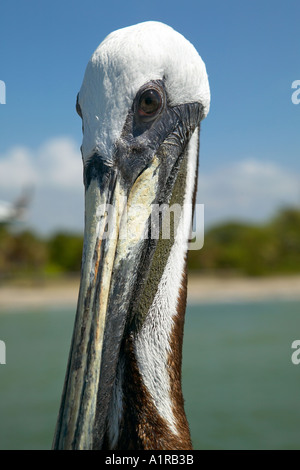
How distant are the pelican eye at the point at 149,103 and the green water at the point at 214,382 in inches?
263

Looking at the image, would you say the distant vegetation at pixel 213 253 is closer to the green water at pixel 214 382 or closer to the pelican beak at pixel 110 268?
the green water at pixel 214 382

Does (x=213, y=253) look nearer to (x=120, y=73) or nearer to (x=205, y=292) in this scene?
(x=205, y=292)

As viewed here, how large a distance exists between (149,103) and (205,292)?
3473 cm

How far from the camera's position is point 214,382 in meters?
12.0

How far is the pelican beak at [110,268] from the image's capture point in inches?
62.6

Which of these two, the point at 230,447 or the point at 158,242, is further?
the point at 230,447

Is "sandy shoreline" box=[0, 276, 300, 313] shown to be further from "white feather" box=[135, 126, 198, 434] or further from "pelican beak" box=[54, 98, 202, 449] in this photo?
"pelican beak" box=[54, 98, 202, 449]

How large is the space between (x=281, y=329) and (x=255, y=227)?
34442 mm

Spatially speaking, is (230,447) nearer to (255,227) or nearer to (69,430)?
(69,430)

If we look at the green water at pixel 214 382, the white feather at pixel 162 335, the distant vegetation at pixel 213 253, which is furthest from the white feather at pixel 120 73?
the distant vegetation at pixel 213 253

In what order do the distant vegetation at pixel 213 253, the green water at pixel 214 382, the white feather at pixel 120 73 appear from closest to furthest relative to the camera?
the white feather at pixel 120 73, the green water at pixel 214 382, the distant vegetation at pixel 213 253

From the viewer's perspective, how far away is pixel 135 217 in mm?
1754

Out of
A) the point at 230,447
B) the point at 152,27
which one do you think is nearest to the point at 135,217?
the point at 152,27

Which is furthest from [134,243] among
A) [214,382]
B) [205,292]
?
[205,292]
